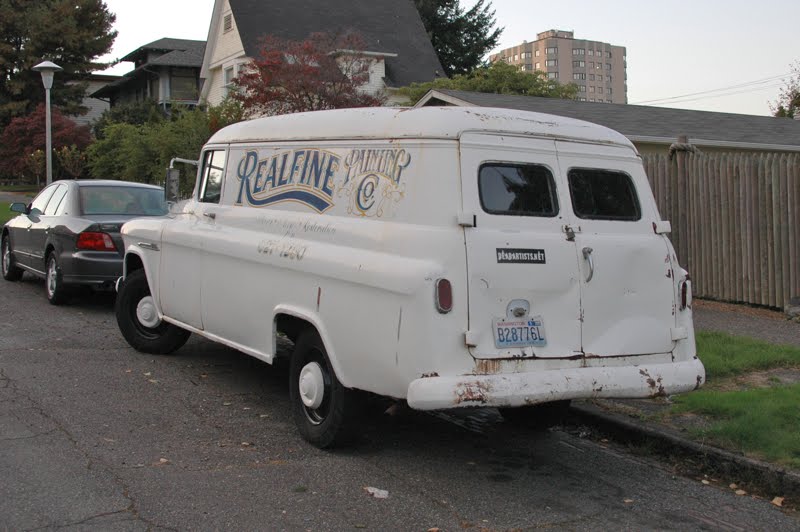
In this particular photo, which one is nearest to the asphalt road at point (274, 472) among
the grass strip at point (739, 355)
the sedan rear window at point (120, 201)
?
the grass strip at point (739, 355)

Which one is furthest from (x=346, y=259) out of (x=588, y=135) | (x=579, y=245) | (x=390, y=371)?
(x=588, y=135)

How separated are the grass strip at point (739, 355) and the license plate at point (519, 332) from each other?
303 cm

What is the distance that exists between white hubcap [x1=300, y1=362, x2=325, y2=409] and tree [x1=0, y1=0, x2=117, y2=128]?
4880cm

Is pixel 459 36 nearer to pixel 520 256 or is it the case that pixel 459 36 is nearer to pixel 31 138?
pixel 31 138

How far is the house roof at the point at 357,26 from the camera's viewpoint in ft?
115

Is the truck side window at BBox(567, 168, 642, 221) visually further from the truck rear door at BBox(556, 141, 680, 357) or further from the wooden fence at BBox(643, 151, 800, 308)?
the wooden fence at BBox(643, 151, 800, 308)

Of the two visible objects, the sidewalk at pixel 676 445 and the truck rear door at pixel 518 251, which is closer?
the truck rear door at pixel 518 251

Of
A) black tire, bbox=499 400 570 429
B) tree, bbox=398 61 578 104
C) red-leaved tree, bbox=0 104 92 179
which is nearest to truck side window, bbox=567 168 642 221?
black tire, bbox=499 400 570 429

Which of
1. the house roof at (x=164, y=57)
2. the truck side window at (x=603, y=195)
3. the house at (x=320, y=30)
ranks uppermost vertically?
the house roof at (x=164, y=57)

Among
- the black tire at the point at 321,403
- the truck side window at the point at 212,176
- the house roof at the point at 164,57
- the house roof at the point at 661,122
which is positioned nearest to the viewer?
the black tire at the point at 321,403

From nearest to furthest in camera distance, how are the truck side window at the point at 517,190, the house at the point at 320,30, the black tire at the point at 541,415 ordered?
the truck side window at the point at 517,190
the black tire at the point at 541,415
the house at the point at 320,30

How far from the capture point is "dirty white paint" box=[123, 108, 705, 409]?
4977 mm

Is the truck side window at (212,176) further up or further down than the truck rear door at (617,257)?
further up

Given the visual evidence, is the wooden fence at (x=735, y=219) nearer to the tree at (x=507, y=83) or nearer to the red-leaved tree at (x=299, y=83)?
the red-leaved tree at (x=299, y=83)
